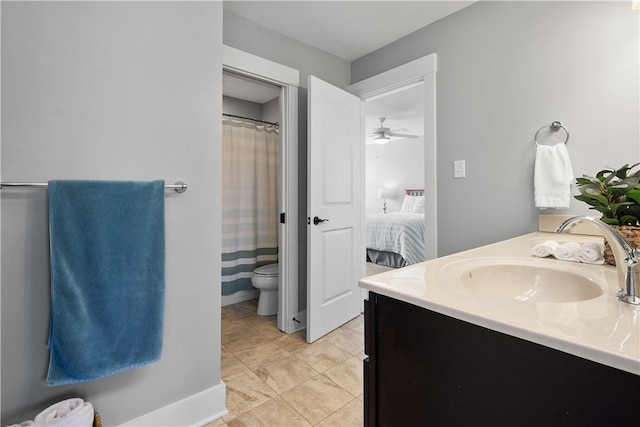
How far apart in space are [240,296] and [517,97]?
2.94 meters

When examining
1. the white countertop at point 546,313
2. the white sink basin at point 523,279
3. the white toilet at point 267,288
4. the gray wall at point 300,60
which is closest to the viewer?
the white countertop at point 546,313

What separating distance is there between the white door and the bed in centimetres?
172

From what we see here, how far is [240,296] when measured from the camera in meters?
3.23

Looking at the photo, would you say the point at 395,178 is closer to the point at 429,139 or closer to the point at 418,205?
the point at 418,205

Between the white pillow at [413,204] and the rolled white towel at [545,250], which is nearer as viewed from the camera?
the rolled white towel at [545,250]

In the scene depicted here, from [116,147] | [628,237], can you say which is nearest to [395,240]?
[628,237]

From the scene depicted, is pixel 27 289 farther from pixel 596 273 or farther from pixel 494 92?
pixel 494 92

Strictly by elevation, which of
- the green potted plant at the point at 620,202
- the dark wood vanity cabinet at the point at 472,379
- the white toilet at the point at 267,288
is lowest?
the white toilet at the point at 267,288

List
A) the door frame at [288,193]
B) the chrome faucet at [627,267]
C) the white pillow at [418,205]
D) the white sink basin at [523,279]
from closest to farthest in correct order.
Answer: the chrome faucet at [627,267] → the white sink basin at [523,279] → the door frame at [288,193] → the white pillow at [418,205]

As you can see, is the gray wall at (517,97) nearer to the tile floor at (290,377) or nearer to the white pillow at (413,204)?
the tile floor at (290,377)

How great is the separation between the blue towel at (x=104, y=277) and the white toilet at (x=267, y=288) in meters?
1.54

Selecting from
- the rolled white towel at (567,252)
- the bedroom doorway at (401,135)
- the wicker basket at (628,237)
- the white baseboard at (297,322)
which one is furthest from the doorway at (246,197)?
the wicker basket at (628,237)

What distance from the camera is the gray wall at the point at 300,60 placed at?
7.02ft

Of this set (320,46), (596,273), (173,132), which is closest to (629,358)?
(596,273)
